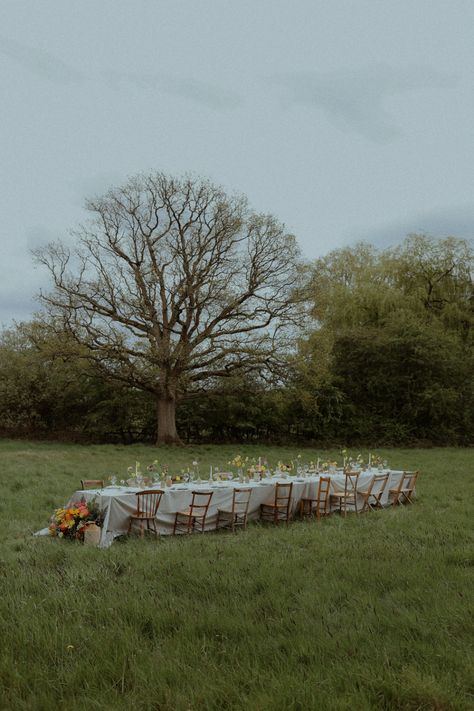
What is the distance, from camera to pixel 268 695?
344 centimetres

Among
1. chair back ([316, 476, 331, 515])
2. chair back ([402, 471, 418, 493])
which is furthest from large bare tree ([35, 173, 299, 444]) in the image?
chair back ([316, 476, 331, 515])

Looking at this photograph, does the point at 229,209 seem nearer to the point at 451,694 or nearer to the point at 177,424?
the point at 177,424

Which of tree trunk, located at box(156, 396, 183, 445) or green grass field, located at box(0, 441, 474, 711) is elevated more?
tree trunk, located at box(156, 396, 183, 445)

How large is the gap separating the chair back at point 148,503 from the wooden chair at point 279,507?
226 centimetres

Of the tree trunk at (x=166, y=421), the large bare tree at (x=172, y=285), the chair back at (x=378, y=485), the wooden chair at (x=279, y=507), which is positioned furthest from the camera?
the tree trunk at (x=166, y=421)

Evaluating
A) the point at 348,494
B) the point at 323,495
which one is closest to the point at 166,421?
the point at 323,495

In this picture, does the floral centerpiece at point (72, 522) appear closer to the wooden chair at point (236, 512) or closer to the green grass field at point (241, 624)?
the green grass field at point (241, 624)

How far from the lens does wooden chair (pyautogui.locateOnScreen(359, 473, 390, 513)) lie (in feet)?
37.8

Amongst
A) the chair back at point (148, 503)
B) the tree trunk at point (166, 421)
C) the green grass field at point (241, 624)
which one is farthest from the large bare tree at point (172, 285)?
the green grass field at point (241, 624)

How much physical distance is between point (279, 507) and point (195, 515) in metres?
1.77

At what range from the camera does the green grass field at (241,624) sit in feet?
11.5

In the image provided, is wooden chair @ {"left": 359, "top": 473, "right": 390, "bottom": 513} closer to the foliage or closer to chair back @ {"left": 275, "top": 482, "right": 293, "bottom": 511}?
chair back @ {"left": 275, "top": 482, "right": 293, "bottom": 511}

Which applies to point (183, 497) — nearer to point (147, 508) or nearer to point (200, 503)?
point (200, 503)

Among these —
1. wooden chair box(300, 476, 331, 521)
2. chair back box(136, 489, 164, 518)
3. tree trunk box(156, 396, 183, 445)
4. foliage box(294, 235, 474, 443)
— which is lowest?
wooden chair box(300, 476, 331, 521)
